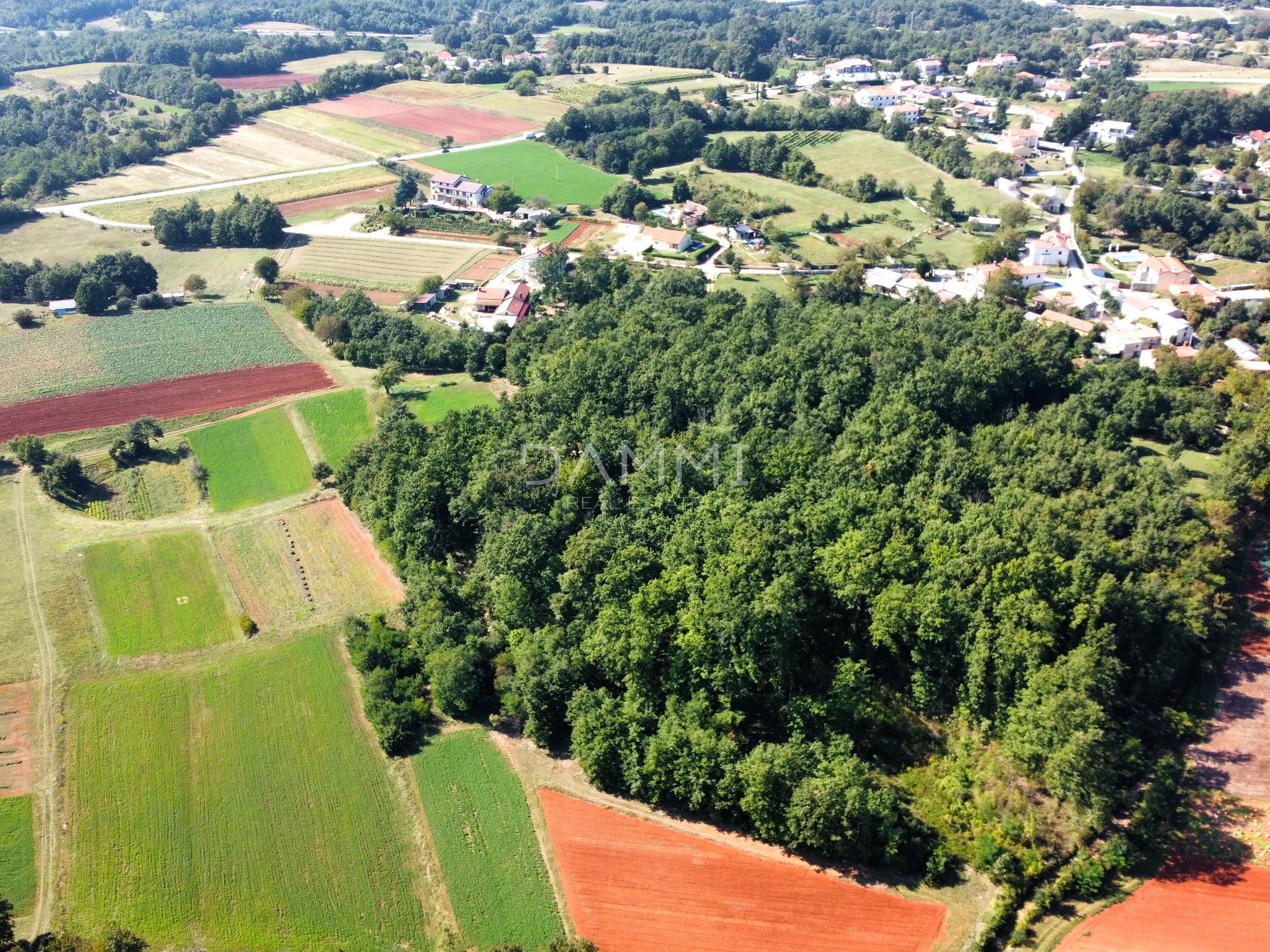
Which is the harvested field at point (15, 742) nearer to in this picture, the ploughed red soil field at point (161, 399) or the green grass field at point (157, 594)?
the green grass field at point (157, 594)

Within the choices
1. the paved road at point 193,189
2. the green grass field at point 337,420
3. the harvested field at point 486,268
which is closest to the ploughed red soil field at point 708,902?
the green grass field at point 337,420

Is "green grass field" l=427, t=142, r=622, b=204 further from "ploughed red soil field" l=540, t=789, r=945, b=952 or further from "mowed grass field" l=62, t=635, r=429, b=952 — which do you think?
"ploughed red soil field" l=540, t=789, r=945, b=952

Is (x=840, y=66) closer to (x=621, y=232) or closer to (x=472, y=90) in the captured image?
(x=472, y=90)

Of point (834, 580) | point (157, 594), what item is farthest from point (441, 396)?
point (834, 580)

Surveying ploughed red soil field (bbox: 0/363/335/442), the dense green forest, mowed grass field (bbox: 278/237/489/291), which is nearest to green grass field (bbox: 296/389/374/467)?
ploughed red soil field (bbox: 0/363/335/442)

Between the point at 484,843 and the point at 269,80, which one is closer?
the point at 484,843

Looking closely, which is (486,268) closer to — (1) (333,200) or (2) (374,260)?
(2) (374,260)
